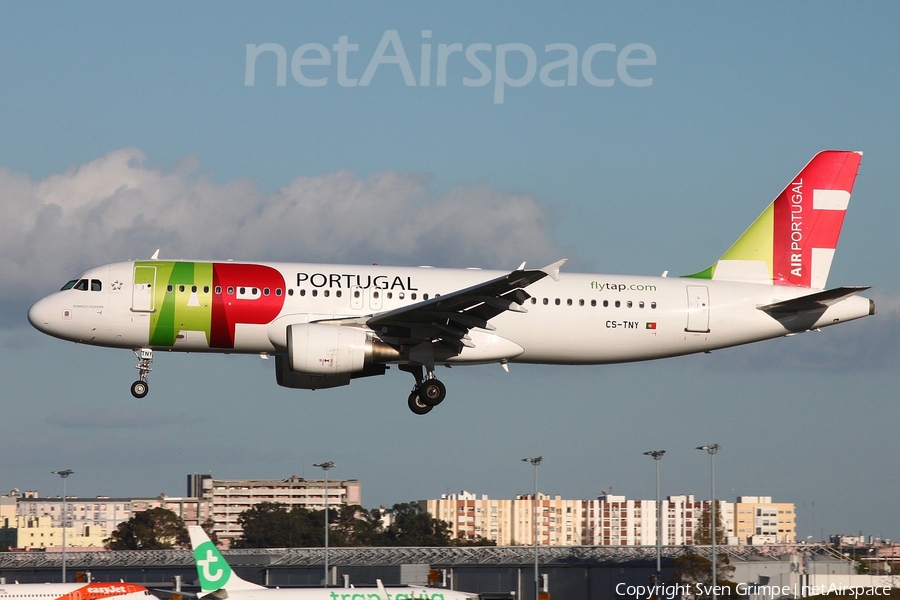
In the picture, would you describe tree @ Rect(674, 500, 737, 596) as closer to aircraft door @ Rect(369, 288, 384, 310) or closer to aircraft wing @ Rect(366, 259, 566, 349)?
aircraft wing @ Rect(366, 259, 566, 349)

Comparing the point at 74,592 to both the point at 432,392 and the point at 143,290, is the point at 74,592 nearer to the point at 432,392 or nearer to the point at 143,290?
the point at 143,290

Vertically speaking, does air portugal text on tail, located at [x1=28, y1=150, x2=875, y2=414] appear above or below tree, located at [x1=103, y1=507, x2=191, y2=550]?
above

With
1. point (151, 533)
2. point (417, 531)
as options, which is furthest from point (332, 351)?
point (417, 531)

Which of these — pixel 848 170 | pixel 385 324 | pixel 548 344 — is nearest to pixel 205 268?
pixel 385 324

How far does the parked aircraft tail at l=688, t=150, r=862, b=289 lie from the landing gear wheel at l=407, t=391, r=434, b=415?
428 inches

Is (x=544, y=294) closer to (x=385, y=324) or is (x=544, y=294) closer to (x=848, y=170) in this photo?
(x=385, y=324)

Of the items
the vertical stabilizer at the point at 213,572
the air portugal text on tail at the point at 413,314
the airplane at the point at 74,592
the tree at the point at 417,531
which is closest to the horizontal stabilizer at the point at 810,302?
the air portugal text on tail at the point at 413,314

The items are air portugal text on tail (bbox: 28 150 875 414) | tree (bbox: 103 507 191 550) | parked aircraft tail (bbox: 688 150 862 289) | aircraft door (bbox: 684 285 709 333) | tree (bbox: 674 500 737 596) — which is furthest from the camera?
tree (bbox: 103 507 191 550)

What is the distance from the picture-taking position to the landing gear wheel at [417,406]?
137 feet

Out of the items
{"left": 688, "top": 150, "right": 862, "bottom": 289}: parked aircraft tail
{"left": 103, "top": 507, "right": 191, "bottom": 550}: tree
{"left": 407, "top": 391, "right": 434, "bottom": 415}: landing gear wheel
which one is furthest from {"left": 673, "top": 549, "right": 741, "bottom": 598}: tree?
{"left": 103, "top": 507, "right": 191, "bottom": 550}: tree

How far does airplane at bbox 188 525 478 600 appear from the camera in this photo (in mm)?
39312

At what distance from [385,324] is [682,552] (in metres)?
44.9

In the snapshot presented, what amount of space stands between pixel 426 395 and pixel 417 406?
→ 60cm

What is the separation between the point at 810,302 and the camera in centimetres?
4241
